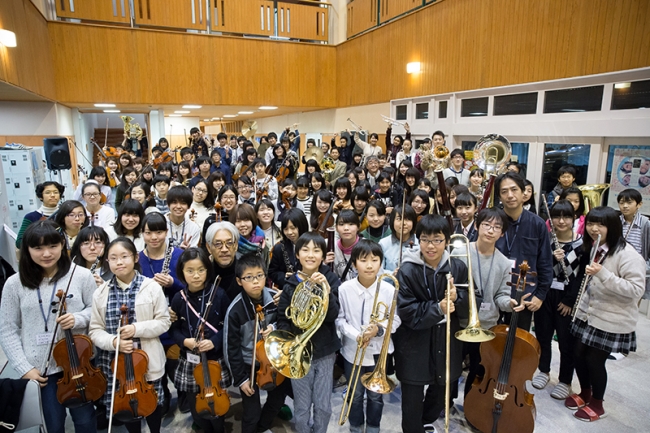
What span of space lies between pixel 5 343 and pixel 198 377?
1056 mm

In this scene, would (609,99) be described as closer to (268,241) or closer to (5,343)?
(268,241)

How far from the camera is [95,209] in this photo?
4.00 m

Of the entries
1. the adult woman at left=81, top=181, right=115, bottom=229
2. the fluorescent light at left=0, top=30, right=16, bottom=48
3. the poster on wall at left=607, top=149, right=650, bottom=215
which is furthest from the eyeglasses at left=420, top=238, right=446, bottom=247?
the fluorescent light at left=0, top=30, right=16, bottom=48

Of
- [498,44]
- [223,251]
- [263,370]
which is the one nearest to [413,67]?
[498,44]

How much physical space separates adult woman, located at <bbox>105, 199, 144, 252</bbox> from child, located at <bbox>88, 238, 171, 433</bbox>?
0.88 metres

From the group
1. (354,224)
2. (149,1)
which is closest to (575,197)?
(354,224)

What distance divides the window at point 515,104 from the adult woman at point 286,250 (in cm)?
490

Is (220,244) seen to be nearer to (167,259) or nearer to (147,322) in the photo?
(167,259)

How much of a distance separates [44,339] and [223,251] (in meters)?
1.13

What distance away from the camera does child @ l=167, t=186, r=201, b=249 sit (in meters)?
3.52

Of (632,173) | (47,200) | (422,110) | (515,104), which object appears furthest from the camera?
(422,110)

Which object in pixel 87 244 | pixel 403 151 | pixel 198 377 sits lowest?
pixel 198 377

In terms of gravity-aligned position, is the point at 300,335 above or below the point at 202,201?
below

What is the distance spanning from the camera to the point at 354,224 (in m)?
3.12
